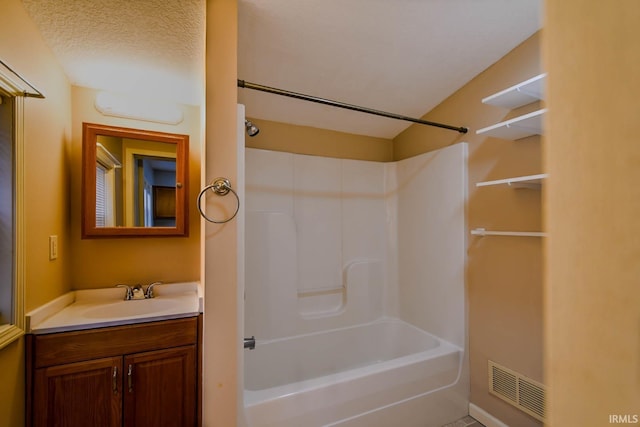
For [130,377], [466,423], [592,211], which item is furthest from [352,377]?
[592,211]

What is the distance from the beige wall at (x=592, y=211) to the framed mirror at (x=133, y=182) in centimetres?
205

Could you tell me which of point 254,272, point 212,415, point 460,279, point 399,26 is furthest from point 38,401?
point 399,26

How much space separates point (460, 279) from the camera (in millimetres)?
2049

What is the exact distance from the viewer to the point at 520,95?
5.02ft

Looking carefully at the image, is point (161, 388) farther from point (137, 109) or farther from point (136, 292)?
point (137, 109)

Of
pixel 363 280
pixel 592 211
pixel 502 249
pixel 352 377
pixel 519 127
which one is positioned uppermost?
pixel 519 127

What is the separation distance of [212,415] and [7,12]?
6.58 feet

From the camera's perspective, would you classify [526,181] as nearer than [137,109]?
Yes

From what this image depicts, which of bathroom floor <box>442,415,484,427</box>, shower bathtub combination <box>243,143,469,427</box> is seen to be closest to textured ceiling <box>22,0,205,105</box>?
shower bathtub combination <box>243,143,469,427</box>

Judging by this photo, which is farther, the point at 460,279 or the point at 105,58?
the point at 460,279

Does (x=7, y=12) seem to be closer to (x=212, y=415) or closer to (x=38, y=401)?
(x=38, y=401)

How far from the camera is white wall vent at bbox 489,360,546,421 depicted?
1574mm

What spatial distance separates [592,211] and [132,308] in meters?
2.14

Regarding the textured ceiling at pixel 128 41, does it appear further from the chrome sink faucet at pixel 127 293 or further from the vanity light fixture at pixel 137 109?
the chrome sink faucet at pixel 127 293
